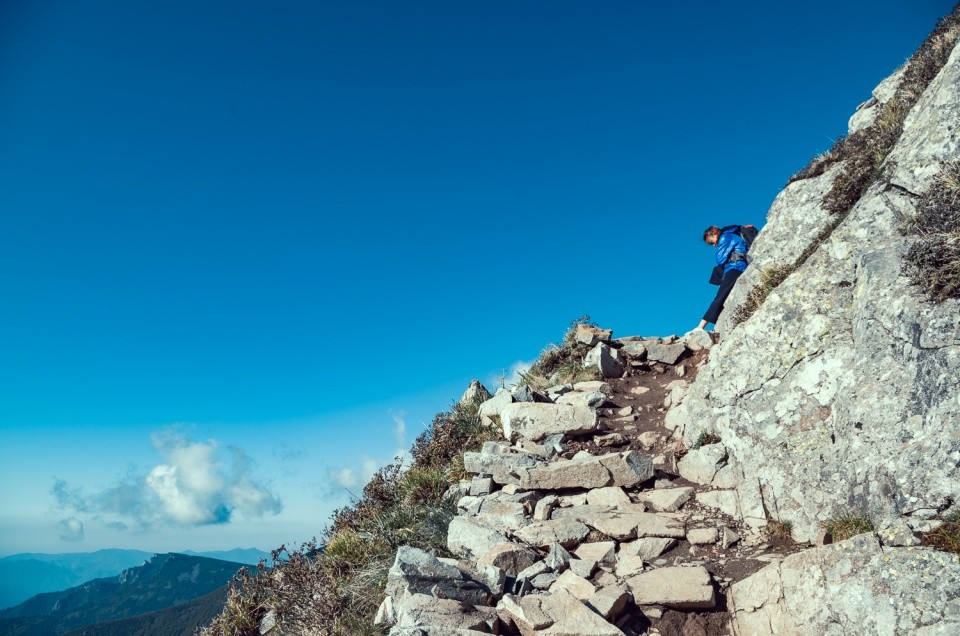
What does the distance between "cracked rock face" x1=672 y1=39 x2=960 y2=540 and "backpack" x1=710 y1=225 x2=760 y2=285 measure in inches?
123

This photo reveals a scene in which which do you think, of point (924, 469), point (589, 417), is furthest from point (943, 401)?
point (589, 417)

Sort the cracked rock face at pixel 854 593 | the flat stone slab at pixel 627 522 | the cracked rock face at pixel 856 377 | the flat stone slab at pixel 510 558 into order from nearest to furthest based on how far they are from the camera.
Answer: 1. the cracked rock face at pixel 854 593
2. the cracked rock face at pixel 856 377
3. the flat stone slab at pixel 510 558
4. the flat stone slab at pixel 627 522

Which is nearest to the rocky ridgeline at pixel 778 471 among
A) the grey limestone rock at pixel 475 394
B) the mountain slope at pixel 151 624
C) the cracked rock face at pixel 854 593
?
the cracked rock face at pixel 854 593

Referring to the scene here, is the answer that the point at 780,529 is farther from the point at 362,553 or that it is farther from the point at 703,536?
the point at 362,553

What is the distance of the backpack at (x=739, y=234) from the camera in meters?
14.3

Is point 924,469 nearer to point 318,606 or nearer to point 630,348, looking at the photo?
point 318,606

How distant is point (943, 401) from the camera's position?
5.96 m

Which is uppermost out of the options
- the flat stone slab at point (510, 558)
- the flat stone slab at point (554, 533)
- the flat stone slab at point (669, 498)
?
the flat stone slab at point (669, 498)

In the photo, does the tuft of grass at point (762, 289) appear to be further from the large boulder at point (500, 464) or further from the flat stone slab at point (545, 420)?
the large boulder at point (500, 464)

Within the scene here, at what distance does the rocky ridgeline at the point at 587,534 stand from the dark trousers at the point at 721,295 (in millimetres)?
2381

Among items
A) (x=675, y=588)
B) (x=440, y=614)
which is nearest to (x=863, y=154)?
(x=675, y=588)

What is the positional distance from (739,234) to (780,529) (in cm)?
863

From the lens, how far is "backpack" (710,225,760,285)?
1430cm

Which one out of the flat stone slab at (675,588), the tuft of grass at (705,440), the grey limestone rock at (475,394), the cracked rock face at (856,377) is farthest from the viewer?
the grey limestone rock at (475,394)
